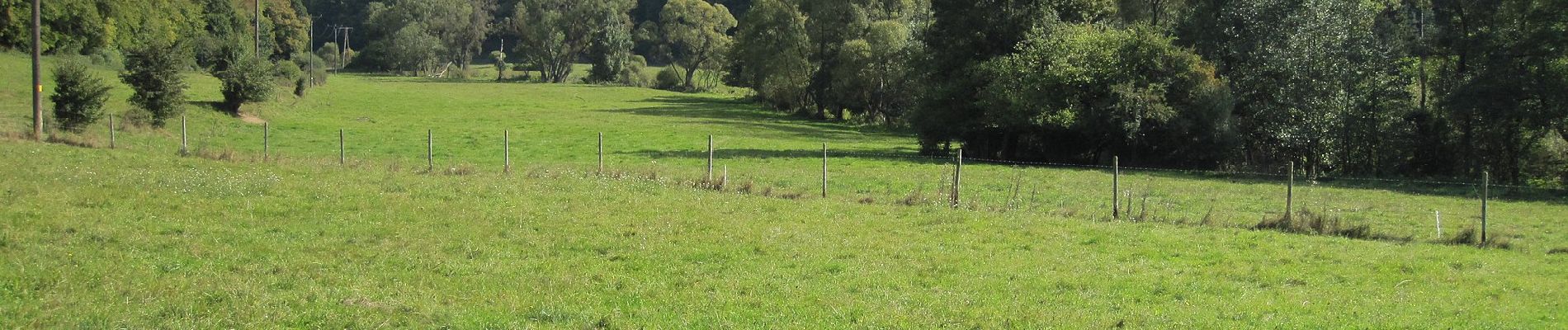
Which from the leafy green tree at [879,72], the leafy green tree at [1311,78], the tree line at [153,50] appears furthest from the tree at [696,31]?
the leafy green tree at [1311,78]

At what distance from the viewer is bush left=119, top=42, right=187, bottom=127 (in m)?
42.8

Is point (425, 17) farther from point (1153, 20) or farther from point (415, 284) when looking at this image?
point (415, 284)

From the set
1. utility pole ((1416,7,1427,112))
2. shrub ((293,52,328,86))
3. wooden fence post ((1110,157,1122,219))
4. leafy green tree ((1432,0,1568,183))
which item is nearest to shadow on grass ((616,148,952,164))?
wooden fence post ((1110,157,1122,219))

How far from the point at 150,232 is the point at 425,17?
147 metres

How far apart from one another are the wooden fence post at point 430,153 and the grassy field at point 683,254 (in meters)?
1.30

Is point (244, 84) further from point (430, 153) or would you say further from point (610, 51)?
point (610, 51)

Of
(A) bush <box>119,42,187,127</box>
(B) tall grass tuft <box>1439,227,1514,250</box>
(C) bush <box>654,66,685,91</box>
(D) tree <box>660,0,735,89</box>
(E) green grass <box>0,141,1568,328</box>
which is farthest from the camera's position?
(C) bush <box>654,66,685,91</box>

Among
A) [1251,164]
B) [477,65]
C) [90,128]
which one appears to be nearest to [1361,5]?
[1251,164]

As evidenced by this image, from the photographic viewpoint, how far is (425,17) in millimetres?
154625

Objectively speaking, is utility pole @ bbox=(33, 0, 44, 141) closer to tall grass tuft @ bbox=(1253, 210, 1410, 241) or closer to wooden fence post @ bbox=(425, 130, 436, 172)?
wooden fence post @ bbox=(425, 130, 436, 172)

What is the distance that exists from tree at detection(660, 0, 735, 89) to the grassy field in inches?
4246

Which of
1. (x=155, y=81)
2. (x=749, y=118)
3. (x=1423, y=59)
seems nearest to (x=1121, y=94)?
(x=1423, y=59)

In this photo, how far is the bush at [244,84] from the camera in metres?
51.0

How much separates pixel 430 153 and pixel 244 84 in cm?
2802
